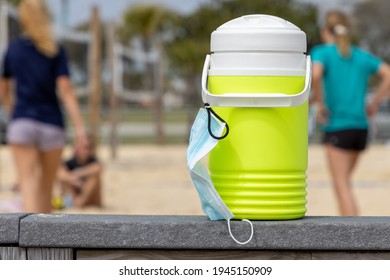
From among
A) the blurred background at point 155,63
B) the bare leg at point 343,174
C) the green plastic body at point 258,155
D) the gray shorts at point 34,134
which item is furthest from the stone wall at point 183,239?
the blurred background at point 155,63

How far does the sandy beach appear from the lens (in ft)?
35.3

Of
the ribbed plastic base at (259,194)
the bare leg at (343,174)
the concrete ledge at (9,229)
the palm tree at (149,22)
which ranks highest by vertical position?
the ribbed plastic base at (259,194)

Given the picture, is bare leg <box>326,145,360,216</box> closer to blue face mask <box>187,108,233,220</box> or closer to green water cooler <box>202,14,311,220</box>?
green water cooler <box>202,14,311,220</box>

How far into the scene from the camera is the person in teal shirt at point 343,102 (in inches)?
262

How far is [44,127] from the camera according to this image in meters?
6.33

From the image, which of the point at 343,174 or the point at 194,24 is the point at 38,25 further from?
the point at 194,24

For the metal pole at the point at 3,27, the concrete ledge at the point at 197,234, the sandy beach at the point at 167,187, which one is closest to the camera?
the concrete ledge at the point at 197,234

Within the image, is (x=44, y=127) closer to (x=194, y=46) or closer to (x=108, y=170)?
(x=108, y=170)

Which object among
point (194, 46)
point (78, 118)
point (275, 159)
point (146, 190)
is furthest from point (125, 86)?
point (275, 159)

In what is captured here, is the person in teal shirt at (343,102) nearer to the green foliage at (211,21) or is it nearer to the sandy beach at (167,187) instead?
the sandy beach at (167,187)

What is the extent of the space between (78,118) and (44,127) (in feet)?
1.02

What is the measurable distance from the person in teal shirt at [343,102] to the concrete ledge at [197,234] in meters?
3.92

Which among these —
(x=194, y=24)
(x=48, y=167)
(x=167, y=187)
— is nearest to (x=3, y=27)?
(x=167, y=187)
